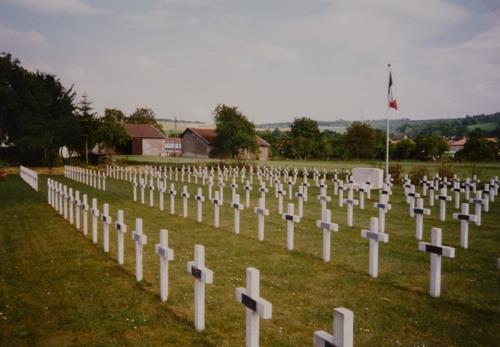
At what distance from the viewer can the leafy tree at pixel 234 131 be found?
220 feet

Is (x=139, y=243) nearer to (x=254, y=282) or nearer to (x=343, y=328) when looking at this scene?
(x=254, y=282)

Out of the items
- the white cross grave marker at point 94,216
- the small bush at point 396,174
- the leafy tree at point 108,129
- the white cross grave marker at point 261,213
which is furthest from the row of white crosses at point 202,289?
the leafy tree at point 108,129

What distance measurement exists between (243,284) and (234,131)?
60.4 metres

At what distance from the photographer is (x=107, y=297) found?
735 centimetres

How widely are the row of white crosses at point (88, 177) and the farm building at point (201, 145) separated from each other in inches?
1598

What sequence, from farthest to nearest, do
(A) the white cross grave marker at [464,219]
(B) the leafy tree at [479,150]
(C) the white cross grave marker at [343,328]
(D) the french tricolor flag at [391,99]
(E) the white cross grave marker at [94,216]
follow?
(B) the leafy tree at [479,150], (D) the french tricolor flag at [391,99], (E) the white cross grave marker at [94,216], (A) the white cross grave marker at [464,219], (C) the white cross grave marker at [343,328]

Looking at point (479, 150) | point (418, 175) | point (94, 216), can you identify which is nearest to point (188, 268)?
point (94, 216)

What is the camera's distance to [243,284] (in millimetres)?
7852

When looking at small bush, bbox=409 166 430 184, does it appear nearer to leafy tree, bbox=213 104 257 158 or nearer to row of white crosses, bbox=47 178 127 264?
row of white crosses, bbox=47 178 127 264

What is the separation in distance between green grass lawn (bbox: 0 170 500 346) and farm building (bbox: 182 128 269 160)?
205 ft

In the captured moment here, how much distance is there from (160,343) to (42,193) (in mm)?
20070

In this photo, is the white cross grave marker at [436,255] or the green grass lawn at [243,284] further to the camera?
the white cross grave marker at [436,255]

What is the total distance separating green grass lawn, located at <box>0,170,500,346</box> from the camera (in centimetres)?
587

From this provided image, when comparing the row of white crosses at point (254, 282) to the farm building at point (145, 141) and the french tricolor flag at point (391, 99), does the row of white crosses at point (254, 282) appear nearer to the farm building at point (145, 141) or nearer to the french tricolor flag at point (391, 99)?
the french tricolor flag at point (391, 99)
